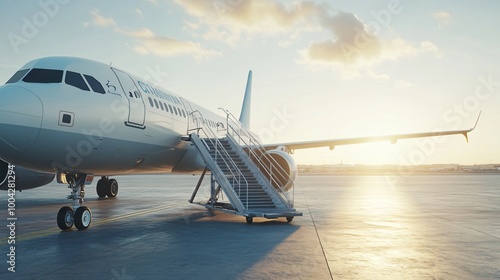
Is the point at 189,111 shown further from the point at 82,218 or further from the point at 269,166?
the point at 82,218

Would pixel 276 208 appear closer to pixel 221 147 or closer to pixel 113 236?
pixel 221 147

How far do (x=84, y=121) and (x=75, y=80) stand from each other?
42.2 inches

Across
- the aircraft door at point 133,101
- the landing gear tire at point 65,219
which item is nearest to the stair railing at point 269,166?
the aircraft door at point 133,101

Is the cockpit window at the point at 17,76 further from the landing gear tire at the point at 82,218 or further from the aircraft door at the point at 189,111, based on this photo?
the aircraft door at the point at 189,111

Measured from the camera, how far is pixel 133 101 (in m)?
10.6

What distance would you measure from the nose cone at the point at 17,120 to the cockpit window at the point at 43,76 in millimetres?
697

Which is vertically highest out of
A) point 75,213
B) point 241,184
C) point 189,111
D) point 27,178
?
point 189,111

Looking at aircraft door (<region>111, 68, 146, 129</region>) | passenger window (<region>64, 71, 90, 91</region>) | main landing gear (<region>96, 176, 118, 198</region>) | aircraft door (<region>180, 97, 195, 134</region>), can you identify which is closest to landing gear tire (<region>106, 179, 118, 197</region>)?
main landing gear (<region>96, 176, 118, 198</region>)

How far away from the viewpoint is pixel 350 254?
6414 millimetres

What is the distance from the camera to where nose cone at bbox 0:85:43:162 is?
23.9 ft

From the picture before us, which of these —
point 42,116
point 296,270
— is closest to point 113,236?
point 42,116

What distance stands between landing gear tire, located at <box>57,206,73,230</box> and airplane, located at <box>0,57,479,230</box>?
0.02 metres

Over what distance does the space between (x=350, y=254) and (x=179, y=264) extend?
2723mm

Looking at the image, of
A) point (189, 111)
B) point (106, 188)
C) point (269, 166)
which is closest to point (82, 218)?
point (189, 111)
